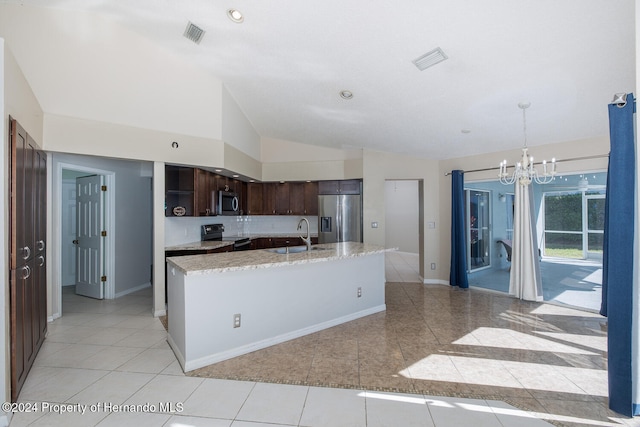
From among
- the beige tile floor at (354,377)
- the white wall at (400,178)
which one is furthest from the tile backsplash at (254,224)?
the beige tile floor at (354,377)

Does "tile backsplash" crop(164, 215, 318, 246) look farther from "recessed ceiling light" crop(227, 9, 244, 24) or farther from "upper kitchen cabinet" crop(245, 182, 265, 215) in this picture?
"recessed ceiling light" crop(227, 9, 244, 24)

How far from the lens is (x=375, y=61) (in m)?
2.86

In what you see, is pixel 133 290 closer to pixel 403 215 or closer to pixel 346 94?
pixel 346 94

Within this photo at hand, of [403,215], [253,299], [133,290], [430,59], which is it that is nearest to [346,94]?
[430,59]

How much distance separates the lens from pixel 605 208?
395cm

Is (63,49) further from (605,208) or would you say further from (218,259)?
(605,208)

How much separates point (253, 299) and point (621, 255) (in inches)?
112

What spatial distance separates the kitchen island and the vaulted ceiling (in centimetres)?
200

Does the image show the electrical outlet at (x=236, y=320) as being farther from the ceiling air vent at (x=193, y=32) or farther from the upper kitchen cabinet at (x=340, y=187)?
the upper kitchen cabinet at (x=340, y=187)

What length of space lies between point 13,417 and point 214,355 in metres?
1.27

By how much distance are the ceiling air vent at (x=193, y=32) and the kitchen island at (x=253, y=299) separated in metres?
2.41

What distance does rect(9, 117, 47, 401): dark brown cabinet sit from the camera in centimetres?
201

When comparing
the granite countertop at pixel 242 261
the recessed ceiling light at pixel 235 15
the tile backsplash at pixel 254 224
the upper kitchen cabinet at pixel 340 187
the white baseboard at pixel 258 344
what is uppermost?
the recessed ceiling light at pixel 235 15

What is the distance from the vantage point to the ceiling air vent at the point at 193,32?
10.0 ft
